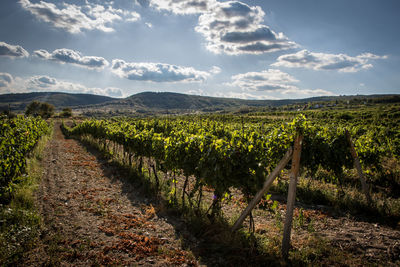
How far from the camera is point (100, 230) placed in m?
5.66

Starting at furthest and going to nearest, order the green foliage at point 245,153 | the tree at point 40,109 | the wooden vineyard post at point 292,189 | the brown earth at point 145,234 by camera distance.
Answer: the tree at point 40,109, the green foliage at point 245,153, the brown earth at point 145,234, the wooden vineyard post at point 292,189

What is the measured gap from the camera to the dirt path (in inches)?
179

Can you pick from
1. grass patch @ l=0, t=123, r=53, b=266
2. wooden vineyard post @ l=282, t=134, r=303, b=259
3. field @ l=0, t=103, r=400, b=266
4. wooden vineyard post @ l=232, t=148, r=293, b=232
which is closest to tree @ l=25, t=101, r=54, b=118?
field @ l=0, t=103, r=400, b=266

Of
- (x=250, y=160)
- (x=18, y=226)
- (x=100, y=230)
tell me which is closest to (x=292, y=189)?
(x=250, y=160)

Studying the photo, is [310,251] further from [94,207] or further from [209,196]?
[94,207]

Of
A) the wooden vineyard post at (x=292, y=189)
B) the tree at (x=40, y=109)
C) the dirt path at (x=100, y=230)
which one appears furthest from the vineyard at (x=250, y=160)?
the tree at (x=40, y=109)

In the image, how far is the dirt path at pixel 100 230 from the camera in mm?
4535

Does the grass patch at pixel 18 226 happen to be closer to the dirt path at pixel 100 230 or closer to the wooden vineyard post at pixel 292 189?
the dirt path at pixel 100 230

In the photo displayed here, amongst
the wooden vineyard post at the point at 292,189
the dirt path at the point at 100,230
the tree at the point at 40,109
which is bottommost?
the dirt path at the point at 100,230

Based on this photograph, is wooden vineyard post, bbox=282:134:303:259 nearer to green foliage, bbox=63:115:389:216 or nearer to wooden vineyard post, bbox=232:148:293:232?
wooden vineyard post, bbox=232:148:293:232

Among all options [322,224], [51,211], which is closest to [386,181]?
[322,224]

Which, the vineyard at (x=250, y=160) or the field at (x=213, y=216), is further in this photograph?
the vineyard at (x=250, y=160)

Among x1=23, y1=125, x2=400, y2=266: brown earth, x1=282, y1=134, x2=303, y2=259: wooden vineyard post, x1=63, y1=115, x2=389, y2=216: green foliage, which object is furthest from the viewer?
x1=63, y1=115, x2=389, y2=216: green foliage

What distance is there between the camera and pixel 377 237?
15.7ft
